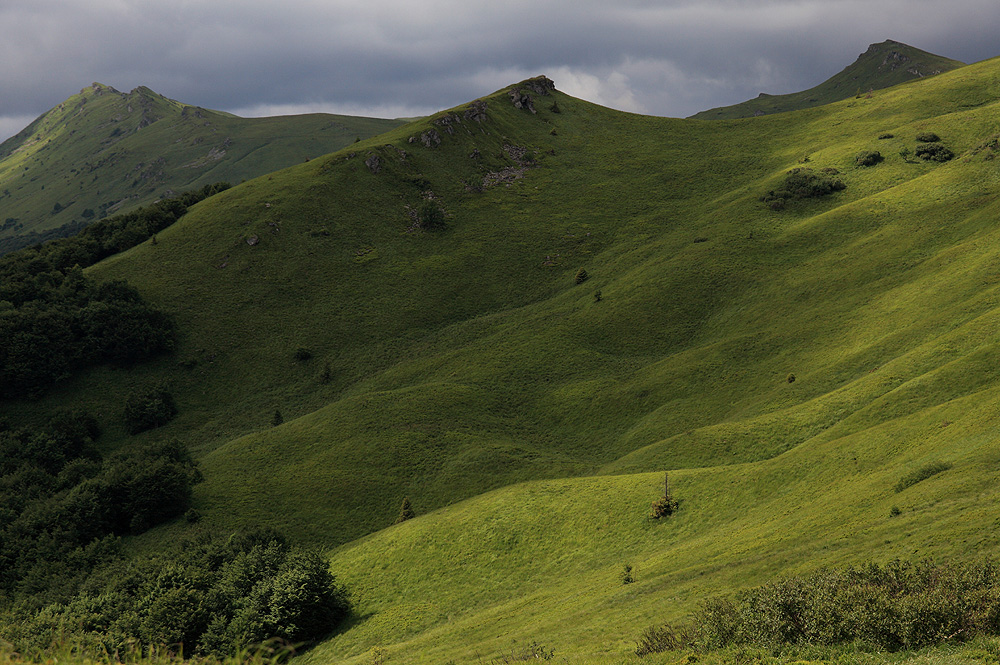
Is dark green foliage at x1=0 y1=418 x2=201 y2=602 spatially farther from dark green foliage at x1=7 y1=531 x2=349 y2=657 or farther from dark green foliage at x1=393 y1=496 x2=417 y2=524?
dark green foliage at x1=393 y1=496 x2=417 y2=524

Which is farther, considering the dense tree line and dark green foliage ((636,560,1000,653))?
the dense tree line

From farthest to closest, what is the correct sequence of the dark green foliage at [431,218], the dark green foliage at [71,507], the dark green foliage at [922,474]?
the dark green foliage at [431,218] < the dark green foliage at [71,507] < the dark green foliage at [922,474]

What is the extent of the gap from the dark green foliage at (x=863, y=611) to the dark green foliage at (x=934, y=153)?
125011mm

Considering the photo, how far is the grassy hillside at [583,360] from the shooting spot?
108 feet

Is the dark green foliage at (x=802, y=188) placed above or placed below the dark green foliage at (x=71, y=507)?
above

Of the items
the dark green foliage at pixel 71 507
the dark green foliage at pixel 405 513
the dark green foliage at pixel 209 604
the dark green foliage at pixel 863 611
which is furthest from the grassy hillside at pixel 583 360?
the dark green foliage at pixel 71 507

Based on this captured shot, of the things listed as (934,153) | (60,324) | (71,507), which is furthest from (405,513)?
(934,153)

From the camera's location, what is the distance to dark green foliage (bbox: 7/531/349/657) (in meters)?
34.0

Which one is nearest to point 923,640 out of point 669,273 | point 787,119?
point 669,273

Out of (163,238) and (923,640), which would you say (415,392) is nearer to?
(923,640)

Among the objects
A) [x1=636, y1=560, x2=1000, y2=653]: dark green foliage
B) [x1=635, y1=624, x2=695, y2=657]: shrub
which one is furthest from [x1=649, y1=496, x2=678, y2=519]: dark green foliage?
[x1=636, y1=560, x2=1000, y2=653]: dark green foliage

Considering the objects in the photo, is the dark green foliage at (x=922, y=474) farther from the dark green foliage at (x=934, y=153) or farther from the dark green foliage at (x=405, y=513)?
the dark green foliage at (x=934, y=153)

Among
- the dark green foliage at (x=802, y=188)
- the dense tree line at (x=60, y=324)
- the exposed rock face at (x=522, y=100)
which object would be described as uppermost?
the exposed rock face at (x=522, y=100)

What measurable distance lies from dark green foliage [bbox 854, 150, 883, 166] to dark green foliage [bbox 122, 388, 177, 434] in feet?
468
